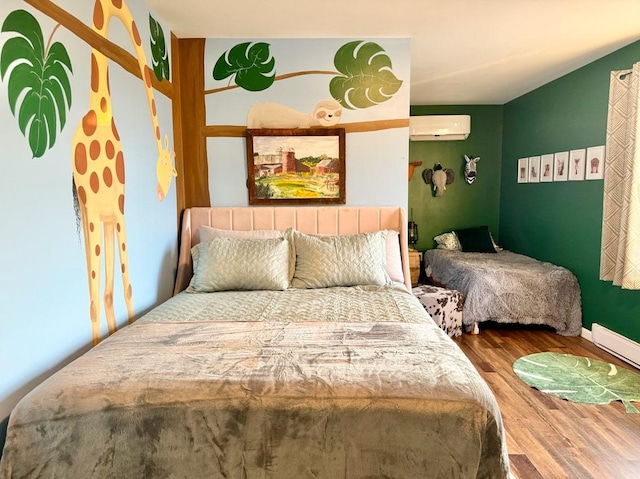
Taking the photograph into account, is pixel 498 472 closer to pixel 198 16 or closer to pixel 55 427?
pixel 55 427

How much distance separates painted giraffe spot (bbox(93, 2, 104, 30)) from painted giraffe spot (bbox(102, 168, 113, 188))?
2.20 feet

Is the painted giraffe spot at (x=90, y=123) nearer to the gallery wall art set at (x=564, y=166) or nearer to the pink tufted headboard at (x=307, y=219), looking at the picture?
the pink tufted headboard at (x=307, y=219)

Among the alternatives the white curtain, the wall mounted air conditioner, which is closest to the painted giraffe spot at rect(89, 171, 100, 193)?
the white curtain

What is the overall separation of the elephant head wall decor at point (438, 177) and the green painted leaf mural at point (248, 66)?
9.13 feet

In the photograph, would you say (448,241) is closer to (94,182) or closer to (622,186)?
(622,186)

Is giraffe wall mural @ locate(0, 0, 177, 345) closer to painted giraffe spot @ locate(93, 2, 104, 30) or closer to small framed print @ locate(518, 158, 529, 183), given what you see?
painted giraffe spot @ locate(93, 2, 104, 30)

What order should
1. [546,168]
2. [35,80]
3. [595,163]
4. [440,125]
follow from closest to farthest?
[35,80] → [595,163] → [546,168] → [440,125]

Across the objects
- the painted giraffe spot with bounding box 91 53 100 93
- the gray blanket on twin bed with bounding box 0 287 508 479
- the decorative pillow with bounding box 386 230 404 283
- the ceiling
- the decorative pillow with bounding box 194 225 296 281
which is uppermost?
the ceiling

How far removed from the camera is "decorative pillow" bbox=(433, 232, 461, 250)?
5070 millimetres

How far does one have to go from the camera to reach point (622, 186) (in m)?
3.02

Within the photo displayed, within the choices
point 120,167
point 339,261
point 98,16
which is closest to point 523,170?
point 339,261

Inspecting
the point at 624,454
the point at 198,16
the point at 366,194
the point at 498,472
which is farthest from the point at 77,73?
the point at 624,454

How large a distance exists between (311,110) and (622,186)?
2.30m

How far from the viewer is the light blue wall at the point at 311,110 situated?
302 centimetres
